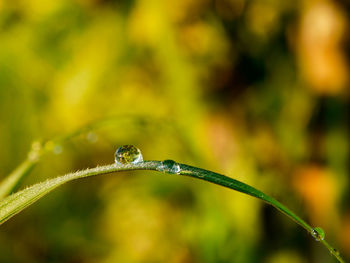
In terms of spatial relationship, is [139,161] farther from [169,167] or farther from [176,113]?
[176,113]

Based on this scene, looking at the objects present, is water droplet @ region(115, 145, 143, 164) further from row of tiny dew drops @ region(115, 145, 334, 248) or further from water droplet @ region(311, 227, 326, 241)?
water droplet @ region(311, 227, 326, 241)

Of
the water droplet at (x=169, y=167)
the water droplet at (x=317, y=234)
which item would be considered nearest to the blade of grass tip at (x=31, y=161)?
the water droplet at (x=169, y=167)

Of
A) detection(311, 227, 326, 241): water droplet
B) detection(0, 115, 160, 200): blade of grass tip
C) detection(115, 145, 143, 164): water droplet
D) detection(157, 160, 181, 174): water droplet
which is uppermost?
detection(0, 115, 160, 200): blade of grass tip

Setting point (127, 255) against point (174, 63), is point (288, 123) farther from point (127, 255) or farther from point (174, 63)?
point (127, 255)

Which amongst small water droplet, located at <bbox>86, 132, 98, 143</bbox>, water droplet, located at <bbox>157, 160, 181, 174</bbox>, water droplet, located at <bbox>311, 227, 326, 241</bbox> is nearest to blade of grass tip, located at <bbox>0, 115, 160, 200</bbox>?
small water droplet, located at <bbox>86, 132, 98, 143</bbox>

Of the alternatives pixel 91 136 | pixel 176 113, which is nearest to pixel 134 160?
pixel 91 136

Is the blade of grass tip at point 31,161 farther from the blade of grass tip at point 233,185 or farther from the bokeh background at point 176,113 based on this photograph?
the bokeh background at point 176,113

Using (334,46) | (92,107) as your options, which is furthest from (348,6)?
(92,107)
